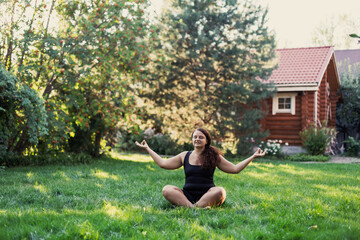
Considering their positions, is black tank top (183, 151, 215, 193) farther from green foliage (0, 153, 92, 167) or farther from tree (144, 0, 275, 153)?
tree (144, 0, 275, 153)

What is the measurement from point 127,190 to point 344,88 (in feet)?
70.6

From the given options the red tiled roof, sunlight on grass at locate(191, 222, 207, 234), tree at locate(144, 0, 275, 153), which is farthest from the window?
sunlight on grass at locate(191, 222, 207, 234)

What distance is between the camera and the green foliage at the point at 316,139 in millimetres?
17562

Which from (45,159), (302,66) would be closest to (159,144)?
(45,159)

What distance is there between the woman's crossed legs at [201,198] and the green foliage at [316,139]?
1343 centimetres

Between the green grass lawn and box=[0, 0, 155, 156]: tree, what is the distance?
151 inches

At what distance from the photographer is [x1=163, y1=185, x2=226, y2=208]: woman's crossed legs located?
211 inches

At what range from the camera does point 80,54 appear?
11.3m

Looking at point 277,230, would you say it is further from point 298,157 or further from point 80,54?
point 298,157

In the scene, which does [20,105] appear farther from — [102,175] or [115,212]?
[115,212]

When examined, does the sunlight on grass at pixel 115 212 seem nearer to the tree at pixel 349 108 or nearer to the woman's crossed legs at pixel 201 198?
the woman's crossed legs at pixel 201 198

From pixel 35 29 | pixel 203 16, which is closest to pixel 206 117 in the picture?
pixel 203 16

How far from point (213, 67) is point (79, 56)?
6.56 meters

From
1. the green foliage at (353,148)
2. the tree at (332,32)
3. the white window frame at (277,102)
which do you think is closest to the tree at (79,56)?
the white window frame at (277,102)
